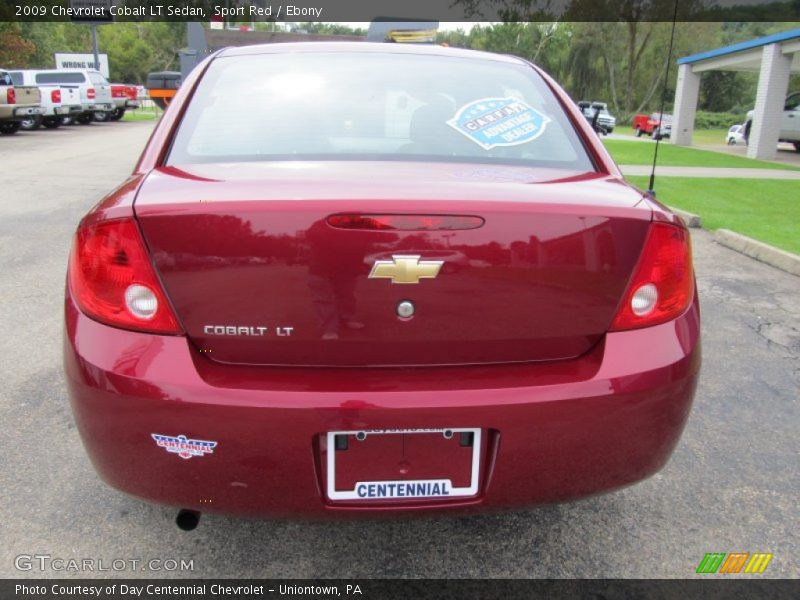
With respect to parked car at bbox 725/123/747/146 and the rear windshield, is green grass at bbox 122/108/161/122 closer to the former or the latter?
parked car at bbox 725/123/747/146

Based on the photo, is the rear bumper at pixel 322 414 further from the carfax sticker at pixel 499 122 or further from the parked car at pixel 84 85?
the parked car at pixel 84 85

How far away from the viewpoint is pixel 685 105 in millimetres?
25938

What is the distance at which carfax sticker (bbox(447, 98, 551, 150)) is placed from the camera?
2.31 meters

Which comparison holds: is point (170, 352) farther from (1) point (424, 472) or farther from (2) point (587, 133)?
(2) point (587, 133)

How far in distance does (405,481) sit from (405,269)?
555 mm

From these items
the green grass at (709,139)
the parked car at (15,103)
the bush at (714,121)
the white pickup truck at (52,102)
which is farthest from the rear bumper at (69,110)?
the bush at (714,121)

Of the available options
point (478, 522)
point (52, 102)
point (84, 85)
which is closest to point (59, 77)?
point (84, 85)

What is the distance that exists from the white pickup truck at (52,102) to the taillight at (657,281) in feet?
75.0

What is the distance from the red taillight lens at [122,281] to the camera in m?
1.73

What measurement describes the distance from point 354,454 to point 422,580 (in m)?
0.64

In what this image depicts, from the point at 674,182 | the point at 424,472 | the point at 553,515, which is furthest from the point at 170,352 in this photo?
the point at 674,182

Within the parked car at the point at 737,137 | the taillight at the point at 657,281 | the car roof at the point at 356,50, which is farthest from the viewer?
the parked car at the point at 737,137

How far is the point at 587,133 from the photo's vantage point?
7.99 feet

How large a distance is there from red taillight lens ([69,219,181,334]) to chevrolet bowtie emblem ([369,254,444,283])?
1.77 feet
